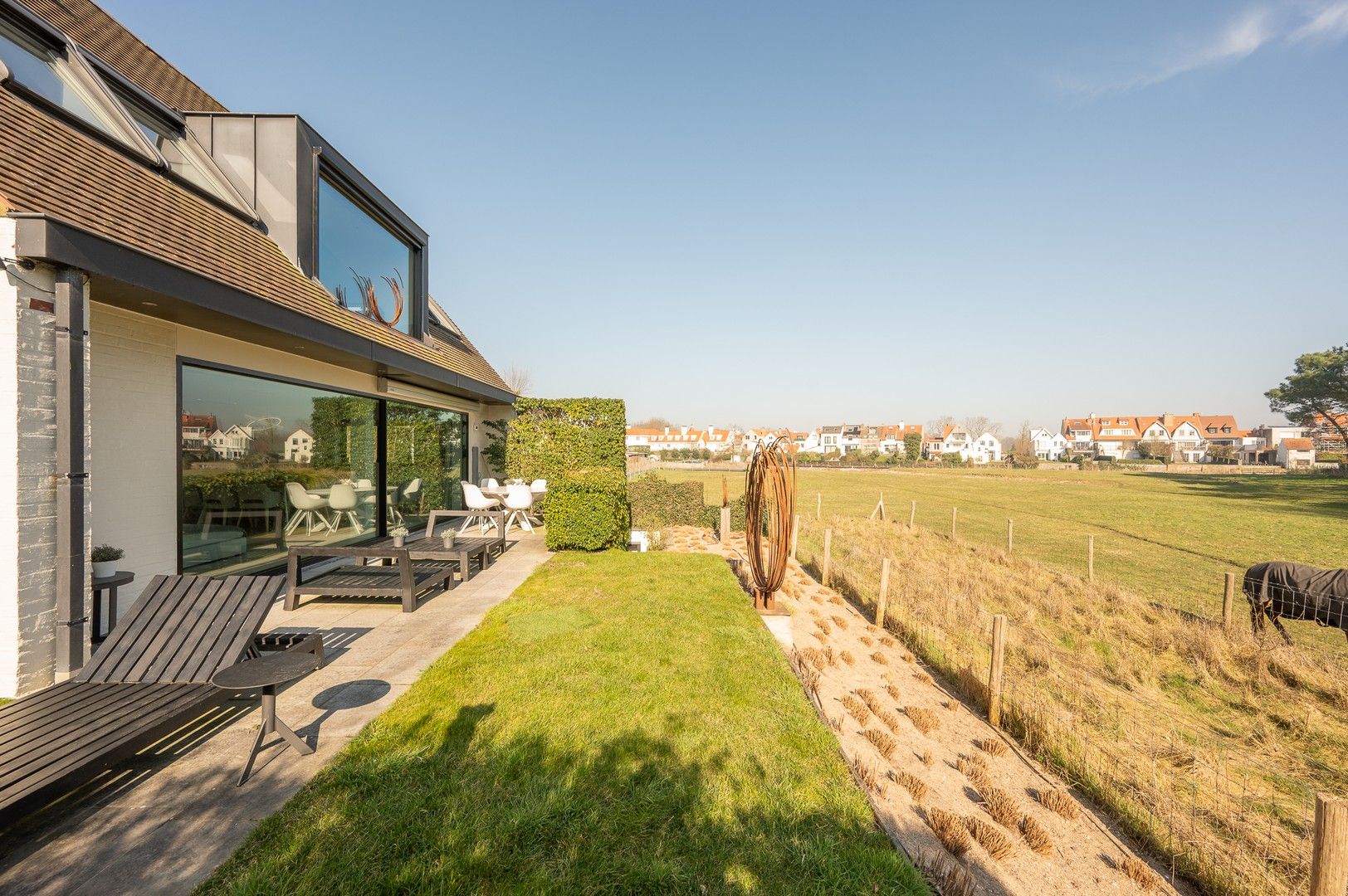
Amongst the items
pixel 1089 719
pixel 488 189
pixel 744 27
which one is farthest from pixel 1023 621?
pixel 488 189

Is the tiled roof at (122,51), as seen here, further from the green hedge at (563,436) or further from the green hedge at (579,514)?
the green hedge at (563,436)

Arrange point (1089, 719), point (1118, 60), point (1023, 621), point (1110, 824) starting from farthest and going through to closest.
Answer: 1. point (1118, 60)
2. point (1023, 621)
3. point (1089, 719)
4. point (1110, 824)

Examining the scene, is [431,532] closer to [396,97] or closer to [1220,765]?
[1220,765]

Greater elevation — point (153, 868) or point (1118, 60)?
point (1118, 60)

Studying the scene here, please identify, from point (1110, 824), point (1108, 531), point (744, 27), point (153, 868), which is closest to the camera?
point (153, 868)

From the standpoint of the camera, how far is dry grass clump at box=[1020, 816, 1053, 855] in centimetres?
308

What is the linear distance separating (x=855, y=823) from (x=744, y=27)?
57.5 feet

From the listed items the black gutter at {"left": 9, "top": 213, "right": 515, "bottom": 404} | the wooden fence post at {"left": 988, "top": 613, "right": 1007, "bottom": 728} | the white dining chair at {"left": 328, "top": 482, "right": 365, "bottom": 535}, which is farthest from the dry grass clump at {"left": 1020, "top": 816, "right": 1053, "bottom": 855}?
the white dining chair at {"left": 328, "top": 482, "right": 365, "bottom": 535}

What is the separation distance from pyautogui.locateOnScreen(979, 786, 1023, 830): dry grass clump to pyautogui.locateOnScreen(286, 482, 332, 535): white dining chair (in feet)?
27.2

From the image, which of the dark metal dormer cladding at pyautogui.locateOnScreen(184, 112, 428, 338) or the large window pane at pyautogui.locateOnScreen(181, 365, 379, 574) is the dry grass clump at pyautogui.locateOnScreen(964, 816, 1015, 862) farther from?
the dark metal dormer cladding at pyautogui.locateOnScreen(184, 112, 428, 338)

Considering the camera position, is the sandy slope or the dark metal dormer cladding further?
the dark metal dormer cladding

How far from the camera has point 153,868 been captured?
2205 mm

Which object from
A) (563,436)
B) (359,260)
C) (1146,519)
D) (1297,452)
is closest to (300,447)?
(359,260)

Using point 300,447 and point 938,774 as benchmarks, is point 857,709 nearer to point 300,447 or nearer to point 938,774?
point 938,774
